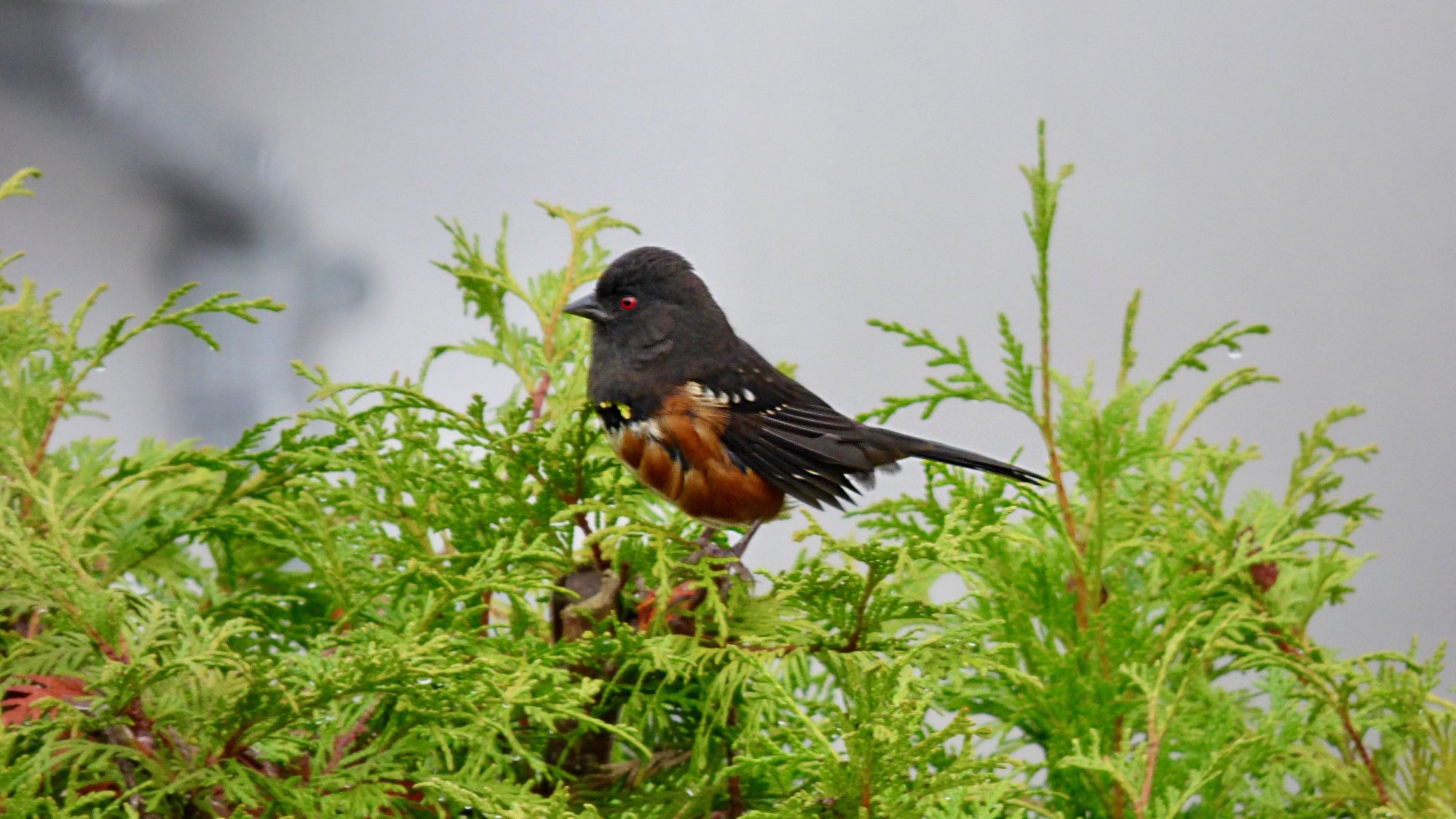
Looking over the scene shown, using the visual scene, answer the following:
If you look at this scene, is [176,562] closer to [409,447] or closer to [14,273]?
[409,447]

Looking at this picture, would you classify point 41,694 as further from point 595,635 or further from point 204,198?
point 204,198

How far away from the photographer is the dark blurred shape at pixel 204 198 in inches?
108

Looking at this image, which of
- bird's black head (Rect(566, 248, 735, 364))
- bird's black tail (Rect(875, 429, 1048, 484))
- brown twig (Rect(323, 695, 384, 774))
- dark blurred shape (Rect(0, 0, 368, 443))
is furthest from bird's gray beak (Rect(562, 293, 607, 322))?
dark blurred shape (Rect(0, 0, 368, 443))

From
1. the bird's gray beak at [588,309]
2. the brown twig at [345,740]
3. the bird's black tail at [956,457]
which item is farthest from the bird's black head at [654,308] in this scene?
the brown twig at [345,740]

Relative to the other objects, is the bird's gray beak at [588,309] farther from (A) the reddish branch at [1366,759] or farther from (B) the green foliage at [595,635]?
(A) the reddish branch at [1366,759]

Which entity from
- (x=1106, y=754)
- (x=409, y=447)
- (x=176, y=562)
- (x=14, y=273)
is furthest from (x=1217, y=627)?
(x=14, y=273)

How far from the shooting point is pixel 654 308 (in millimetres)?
985

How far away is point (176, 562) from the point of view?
0.88 m

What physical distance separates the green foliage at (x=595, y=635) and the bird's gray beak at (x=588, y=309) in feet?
0.15

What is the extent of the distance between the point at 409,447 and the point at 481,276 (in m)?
0.18

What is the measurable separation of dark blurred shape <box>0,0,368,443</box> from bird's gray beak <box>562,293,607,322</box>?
195cm

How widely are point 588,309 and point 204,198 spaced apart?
2.12 meters

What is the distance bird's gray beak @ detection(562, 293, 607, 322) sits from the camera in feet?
3.18

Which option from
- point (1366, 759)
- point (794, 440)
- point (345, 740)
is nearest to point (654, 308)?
point (794, 440)
